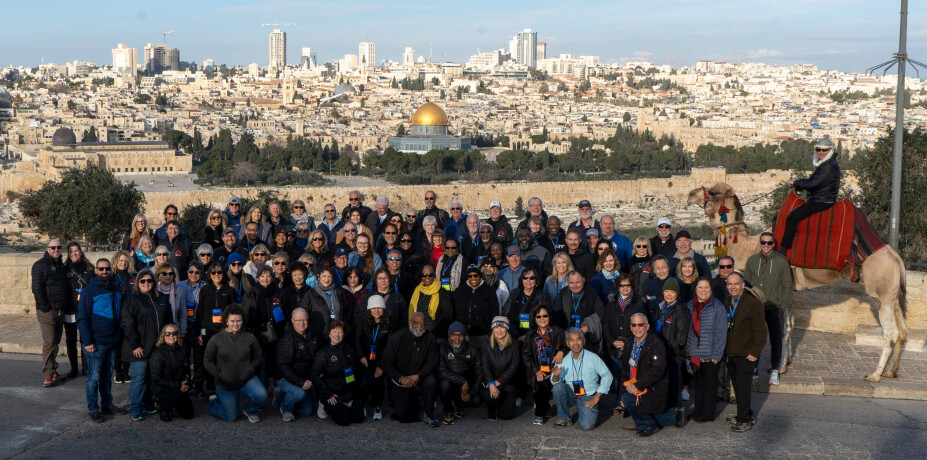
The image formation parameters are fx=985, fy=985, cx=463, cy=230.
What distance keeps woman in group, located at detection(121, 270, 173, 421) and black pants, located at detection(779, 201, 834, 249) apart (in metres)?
4.62

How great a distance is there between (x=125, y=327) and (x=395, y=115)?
352 feet

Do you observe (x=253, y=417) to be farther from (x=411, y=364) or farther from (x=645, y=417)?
(x=645, y=417)

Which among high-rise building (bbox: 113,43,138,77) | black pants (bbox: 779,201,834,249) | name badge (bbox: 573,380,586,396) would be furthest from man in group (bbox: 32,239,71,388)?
high-rise building (bbox: 113,43,138,77)

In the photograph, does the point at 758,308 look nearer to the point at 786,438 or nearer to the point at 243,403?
the point at 786,438

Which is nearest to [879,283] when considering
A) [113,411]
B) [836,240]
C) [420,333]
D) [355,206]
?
[836,240]

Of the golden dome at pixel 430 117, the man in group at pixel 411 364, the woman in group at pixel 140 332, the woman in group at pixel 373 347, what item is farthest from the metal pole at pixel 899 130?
the golden dome at pixel 430 117

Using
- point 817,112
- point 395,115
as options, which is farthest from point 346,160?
point 817,112

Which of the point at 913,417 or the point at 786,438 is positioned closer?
the point at 786,438

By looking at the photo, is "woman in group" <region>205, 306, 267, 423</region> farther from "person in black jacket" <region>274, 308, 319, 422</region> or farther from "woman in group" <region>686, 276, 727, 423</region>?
"woman in group" <region>686, 276, 727, 423</region>

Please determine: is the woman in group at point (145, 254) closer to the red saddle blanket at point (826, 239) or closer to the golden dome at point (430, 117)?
the red saddle blanket at point (826, 239)

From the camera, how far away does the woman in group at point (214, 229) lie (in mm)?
8336

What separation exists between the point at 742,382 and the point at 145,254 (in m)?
4.54

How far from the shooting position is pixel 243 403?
6.92 m

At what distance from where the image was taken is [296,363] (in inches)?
257
